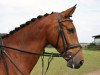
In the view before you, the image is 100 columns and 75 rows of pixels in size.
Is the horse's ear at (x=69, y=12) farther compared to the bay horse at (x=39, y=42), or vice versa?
the horse's ear at (x=69, y=12)

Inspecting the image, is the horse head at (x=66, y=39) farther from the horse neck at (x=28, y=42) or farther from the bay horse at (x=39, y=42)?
the horse neck at (x=28, y=42)

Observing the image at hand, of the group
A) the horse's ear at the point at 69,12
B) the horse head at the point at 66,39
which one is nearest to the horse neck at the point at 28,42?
the horse head at the point at 66,39

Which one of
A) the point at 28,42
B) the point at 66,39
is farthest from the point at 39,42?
the point at 66,39

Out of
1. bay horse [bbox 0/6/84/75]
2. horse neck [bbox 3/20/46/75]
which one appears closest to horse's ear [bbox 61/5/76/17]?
bay horse [bbox 0/6/84/75]

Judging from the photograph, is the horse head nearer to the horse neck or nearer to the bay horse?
the bay horse

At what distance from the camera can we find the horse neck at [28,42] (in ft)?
24.3

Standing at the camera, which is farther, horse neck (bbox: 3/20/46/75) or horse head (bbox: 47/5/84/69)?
horse neck (bbox: 3/20/46/75)

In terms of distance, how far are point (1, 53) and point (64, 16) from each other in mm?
1556

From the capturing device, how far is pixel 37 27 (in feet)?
24.5

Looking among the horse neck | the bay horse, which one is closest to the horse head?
the bay horse

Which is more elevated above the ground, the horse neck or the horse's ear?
the horse's ear

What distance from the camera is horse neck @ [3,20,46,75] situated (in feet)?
24.3

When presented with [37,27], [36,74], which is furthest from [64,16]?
[36,74]

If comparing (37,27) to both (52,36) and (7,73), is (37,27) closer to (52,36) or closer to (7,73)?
(52,36)
